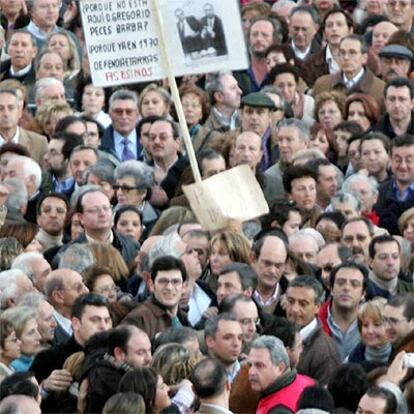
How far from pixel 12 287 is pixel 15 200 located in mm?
2633

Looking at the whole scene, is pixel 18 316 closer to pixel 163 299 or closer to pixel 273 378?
pixel 163 299

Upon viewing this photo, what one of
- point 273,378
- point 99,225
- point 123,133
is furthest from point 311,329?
point 123,133

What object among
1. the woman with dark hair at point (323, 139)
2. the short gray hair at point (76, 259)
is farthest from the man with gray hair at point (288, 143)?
the short gray hair at point (76, 259)

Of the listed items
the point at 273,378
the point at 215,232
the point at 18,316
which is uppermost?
the point at 215,232

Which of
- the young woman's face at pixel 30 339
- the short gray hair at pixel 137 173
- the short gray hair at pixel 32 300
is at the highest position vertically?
the short gray hair at pixel 137 173

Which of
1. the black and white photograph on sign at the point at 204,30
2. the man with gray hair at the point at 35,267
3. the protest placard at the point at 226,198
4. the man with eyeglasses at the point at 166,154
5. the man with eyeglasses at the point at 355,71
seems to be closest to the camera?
the man with gray hair at the point at 35,267

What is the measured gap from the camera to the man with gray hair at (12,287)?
64.7 feet

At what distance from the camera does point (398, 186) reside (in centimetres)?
2261

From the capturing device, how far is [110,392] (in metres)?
17.4

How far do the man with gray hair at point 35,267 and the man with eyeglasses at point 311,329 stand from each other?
1.74 meters

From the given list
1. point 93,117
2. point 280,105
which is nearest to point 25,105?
point 93,117

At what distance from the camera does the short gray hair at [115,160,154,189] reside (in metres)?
22.5

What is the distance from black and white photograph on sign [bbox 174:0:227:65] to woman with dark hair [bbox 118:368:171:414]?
4711 mm

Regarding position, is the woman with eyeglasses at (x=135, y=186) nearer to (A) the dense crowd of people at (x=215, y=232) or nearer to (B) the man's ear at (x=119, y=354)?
(A) the dense crowd of people at (x=215, y=232)
